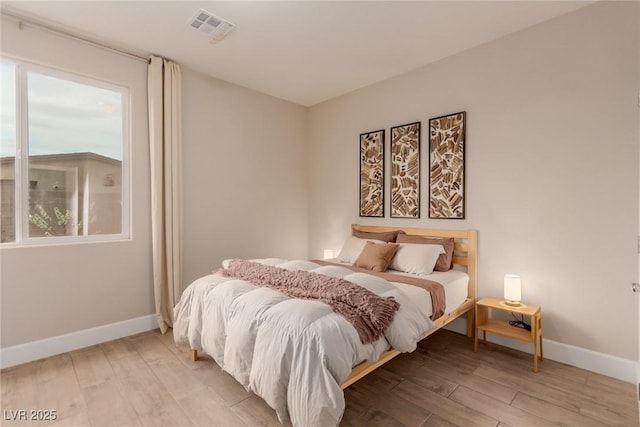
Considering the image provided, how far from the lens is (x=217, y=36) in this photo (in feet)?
9.08

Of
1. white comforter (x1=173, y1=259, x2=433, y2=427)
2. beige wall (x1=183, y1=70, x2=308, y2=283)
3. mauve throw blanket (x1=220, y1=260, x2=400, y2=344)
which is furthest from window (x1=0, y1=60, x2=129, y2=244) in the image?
mauve throw blanket (x1=220, y1=260, x2=400, y2=344)

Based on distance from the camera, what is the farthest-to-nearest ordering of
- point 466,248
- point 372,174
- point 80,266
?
point 372,174 → point 466,248 → point 80,266

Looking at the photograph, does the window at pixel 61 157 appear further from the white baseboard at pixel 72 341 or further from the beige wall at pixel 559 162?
the beige wall at pixel 559 162

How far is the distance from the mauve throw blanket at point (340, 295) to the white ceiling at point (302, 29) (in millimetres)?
2094

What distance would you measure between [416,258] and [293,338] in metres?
1.74

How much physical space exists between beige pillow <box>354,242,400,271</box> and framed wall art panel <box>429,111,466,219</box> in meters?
0.65

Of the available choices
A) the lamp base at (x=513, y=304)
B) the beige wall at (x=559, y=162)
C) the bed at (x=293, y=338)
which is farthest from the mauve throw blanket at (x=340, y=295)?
the beige wall at (x=559, y=162)

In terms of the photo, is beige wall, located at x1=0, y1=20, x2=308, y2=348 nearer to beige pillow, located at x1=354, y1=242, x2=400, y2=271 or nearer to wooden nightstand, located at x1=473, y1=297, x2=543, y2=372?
beige pillow, located at x1=354, y1=242, x2=400, y2=271

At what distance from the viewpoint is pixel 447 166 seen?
3.18m

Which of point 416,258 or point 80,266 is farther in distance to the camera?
point 416,258

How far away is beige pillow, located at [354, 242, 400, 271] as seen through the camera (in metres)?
3.03

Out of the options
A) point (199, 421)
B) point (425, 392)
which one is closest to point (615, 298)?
point (425, 392)

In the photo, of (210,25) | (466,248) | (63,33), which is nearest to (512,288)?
(466,248)

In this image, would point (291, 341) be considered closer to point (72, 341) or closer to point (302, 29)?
point (72, 341)
